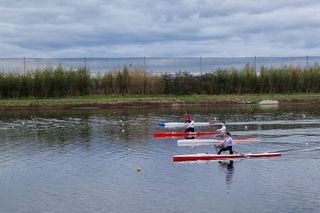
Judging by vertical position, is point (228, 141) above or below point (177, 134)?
above

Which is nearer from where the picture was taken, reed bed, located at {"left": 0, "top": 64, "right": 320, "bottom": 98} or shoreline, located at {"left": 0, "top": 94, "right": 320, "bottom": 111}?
shoreline, located at {"left": 0, "top": 94, "right": 320, "bottom": 111}

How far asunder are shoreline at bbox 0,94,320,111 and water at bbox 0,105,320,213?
57.0ft

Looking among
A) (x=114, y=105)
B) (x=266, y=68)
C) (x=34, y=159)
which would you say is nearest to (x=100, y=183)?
(x=34, y=159)

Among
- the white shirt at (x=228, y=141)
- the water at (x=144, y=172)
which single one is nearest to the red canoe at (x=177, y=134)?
the water at (x=144, y=172)

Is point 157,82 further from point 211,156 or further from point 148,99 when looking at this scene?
point 211,156

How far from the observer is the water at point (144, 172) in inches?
818

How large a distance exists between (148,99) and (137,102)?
6.31ft

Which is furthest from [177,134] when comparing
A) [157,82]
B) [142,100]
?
[157,82]

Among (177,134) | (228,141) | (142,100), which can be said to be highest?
Answer: (142,100)

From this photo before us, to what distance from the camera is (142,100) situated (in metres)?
64.1

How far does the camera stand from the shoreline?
62.8m

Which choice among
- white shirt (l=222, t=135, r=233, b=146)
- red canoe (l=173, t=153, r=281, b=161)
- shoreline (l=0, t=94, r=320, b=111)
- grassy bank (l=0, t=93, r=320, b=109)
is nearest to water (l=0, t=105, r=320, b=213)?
red canoe (l=173, t=153, r=281, b=161)

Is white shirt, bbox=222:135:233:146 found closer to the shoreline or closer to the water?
the water

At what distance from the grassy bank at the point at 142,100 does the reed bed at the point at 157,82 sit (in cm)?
260
